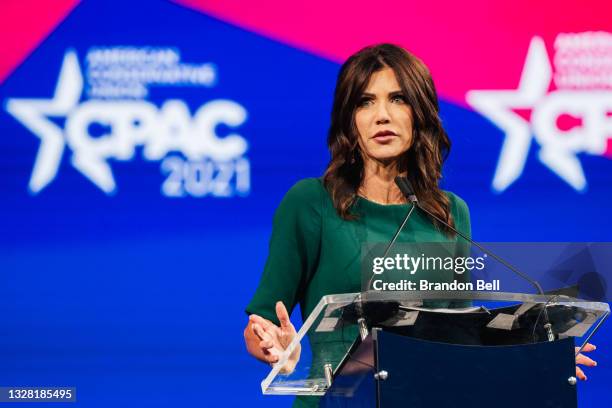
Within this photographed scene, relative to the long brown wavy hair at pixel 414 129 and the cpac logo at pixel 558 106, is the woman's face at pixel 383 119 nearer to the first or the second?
the long brown wavy hair at pixel 414 129

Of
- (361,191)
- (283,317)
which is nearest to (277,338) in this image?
(283,317)

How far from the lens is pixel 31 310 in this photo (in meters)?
4.01

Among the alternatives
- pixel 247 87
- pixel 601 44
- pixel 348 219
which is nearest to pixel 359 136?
pixel 348 219

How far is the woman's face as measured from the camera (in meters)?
2.63

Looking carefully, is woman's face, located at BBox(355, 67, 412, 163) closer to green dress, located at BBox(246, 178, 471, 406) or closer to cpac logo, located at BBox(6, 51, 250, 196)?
green dress, located at BBox(246, 178, 471, 406)

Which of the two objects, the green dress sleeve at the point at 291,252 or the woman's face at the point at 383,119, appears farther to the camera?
the woman's face at the point at 383,119

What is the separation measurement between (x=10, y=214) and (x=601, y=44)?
2353 mm

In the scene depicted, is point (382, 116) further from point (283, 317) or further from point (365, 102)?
point (283, 317)

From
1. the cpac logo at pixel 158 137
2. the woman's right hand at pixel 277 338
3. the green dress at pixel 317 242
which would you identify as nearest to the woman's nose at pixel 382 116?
the green dress at pixel 317 242

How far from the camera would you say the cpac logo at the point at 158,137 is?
391cm

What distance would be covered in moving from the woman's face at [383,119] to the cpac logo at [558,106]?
134cm

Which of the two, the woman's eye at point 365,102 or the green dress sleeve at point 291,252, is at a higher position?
the woman's eye at point 365,102

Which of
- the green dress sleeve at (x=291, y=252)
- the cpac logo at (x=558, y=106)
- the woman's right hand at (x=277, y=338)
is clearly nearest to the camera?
the woman's right hand at (x=277, y=338)

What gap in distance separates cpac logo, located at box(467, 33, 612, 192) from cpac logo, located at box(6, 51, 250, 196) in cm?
96
